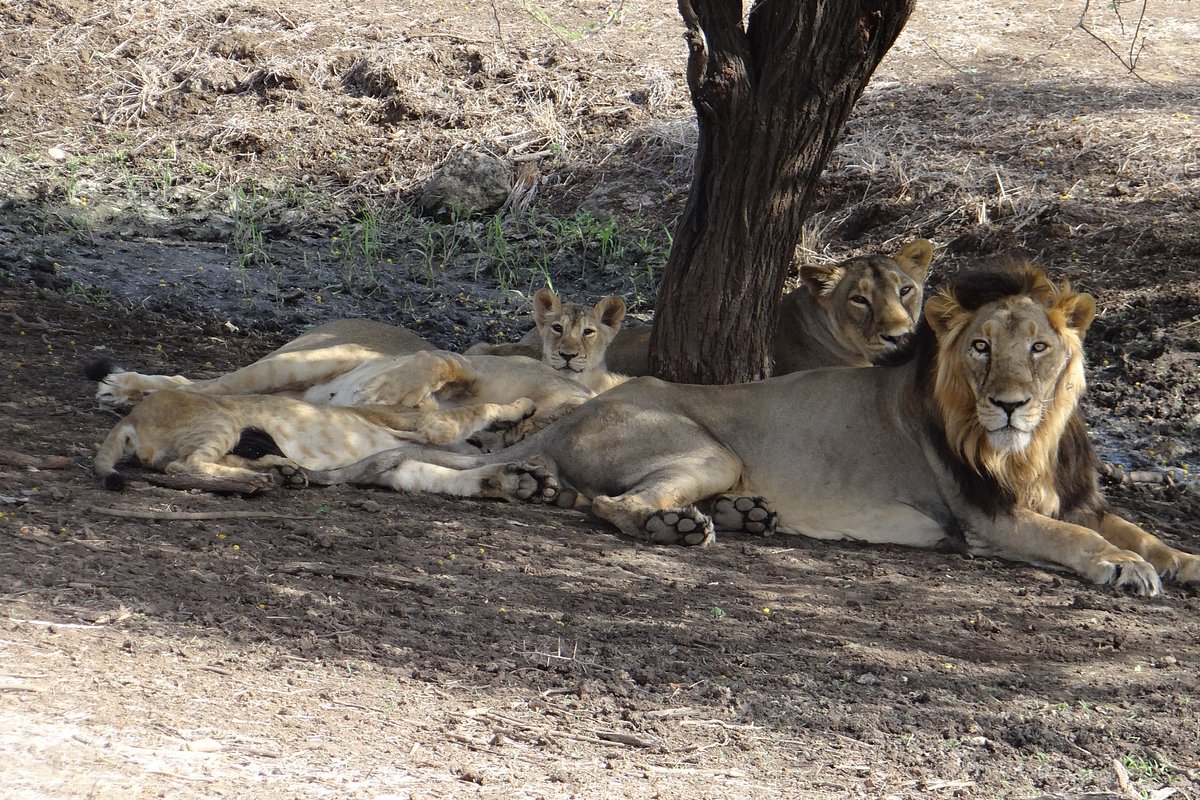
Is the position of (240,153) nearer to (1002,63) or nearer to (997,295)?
(1002,63)

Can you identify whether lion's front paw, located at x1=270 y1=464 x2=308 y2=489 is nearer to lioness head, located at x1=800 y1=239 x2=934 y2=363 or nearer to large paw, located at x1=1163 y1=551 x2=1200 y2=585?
lioness head, located at x1=800 y1=239 x2=934 y2=363

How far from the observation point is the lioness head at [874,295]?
6.83 meters

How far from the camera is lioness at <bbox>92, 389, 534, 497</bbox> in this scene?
5.23 meters

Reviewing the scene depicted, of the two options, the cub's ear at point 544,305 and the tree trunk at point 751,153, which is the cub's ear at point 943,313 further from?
the cub's ear at point 544,305

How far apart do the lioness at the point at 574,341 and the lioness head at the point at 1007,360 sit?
7.10 ft

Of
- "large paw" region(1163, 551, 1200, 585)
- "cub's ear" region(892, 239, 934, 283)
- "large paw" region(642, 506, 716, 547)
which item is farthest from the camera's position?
"cub's ear" region(892, 239, 934, 283)

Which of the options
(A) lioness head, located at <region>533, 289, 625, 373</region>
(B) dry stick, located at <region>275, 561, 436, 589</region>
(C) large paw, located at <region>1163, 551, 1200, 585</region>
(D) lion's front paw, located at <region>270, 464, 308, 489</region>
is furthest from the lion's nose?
(D) lion's front paw, located at <region>270, 464, 308, 489</region>

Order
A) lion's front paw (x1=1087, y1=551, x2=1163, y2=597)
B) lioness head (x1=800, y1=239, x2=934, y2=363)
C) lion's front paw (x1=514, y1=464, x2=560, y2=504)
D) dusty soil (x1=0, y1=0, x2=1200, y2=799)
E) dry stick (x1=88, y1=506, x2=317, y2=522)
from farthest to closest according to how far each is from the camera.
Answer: lioness head (x1=800, y1=239, x2=934, y2=363)
lion's front paw (x1=514, y1=464, x2=560, y2=504)
lion's front paw (x1=1087, y1=551, x2=1163, y2=597)
dry stick (x1=88, y1=506, x2=317, y2=522)
dusty soil (x1=0, y1=0, x2=1200, y2=799)

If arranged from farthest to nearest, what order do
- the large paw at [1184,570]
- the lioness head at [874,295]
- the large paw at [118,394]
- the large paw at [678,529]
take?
1. the lioness head at [874,295]
2. the large paw at [118,394]
3. the large paw at [678,529]
4. the large paw at [1184,570]

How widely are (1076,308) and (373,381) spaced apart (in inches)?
124

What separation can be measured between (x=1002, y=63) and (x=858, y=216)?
2876mm

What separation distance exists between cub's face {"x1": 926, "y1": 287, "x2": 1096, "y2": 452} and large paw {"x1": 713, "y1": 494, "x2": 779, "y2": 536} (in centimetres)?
85

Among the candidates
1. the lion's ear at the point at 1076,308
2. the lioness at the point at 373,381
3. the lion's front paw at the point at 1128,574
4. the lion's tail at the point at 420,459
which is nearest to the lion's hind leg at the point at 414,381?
the lioness at the point at 373,381

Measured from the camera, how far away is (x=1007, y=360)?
4.87 meters
